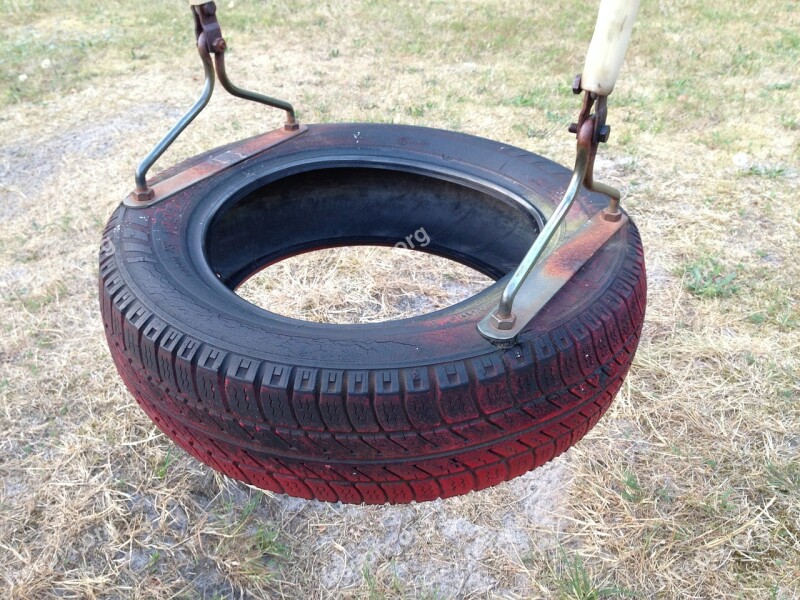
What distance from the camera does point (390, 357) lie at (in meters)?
1.26

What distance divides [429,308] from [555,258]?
53.5 inches

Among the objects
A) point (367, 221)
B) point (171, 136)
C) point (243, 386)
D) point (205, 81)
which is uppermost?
point (205, 81)

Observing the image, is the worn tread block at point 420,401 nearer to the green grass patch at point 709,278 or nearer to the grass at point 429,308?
the grass at point 429,308

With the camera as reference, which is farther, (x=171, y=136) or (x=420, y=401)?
(x=171, y=136)

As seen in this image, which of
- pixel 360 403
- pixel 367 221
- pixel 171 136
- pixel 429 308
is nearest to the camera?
pixel 360 403

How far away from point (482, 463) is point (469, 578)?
2.25 feet

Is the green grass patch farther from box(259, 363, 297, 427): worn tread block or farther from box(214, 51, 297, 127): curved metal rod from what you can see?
box(259, 363, 297, 427): worn tread block

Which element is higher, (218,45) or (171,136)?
(218,45)

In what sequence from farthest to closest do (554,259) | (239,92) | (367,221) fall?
(367,221) → (239,92) → (554,259)

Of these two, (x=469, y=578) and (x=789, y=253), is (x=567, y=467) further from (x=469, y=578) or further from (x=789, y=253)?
(x=789, y=253)

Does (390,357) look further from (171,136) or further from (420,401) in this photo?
(171,136)

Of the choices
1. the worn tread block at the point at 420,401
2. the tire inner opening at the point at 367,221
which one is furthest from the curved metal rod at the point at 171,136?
the worn tread block at the point at 420,401

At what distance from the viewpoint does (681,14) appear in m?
6.39

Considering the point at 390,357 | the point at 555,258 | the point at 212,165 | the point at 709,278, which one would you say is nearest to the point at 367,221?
the point at 212,165
